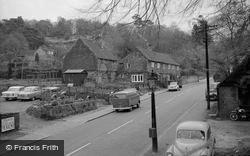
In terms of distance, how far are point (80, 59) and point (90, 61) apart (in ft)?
7.33

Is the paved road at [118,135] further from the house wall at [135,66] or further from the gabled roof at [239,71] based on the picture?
the house wall at [135,66]

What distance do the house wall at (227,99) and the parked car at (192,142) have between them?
12336 millimetres

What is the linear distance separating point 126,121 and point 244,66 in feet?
33.5

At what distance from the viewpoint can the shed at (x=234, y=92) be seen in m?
24.1

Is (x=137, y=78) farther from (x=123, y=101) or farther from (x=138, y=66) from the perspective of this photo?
(x=123, y=101)

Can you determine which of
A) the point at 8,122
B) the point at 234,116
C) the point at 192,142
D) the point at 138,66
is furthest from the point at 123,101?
the point at 138,66

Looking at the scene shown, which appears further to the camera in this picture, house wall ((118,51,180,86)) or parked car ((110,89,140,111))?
house wall ((118,51,180,86))

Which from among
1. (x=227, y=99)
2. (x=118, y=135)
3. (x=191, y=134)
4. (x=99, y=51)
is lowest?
(x=118, y=135)

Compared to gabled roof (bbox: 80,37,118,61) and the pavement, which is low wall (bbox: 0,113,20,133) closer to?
the pavement

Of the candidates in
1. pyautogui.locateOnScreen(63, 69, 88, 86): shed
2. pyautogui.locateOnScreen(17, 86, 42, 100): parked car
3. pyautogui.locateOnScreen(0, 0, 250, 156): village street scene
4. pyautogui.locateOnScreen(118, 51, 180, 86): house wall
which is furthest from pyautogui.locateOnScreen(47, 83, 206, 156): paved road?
pyautogui.locateOnScreen(118, 51, 180, 86): house wall

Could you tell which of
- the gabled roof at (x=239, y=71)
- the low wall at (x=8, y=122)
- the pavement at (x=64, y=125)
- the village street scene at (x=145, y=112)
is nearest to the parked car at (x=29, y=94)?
the village street scene at (x=145, y=112)

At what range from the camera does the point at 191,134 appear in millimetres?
12844

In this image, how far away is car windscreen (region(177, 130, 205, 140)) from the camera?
41.7 ft

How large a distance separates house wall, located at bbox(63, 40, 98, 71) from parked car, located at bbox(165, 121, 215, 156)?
45.9 metres
